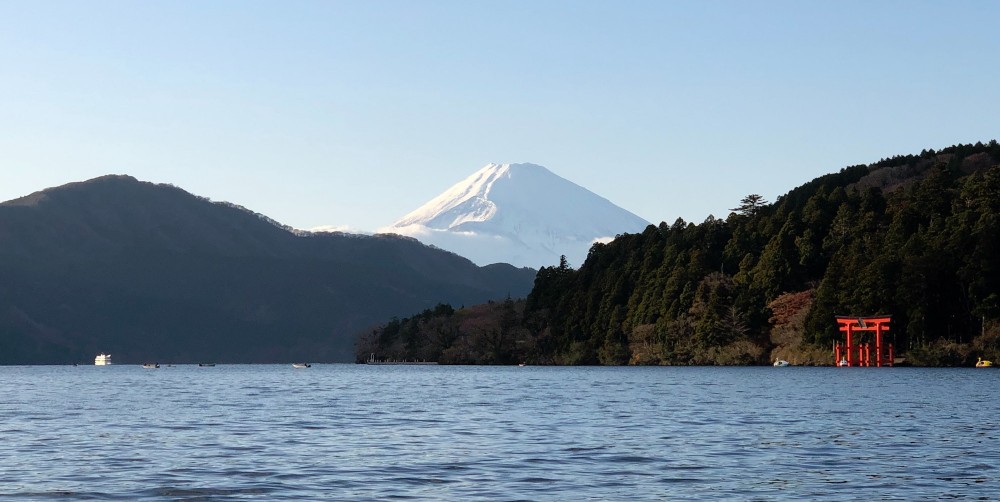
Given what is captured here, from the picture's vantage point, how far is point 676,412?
212 feet

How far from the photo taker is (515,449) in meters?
44.5

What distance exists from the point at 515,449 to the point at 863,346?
110294 mm

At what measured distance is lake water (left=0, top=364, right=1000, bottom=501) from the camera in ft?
111

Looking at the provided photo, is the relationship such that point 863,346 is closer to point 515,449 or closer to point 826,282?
point 826,282

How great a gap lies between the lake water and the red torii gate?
67025 millimetres

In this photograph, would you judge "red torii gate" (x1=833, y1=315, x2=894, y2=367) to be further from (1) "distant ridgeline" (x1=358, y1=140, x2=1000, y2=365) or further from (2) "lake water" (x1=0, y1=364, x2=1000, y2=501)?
(2) "lake water" (x1=0, y1=364, x2=1000, y2=501)

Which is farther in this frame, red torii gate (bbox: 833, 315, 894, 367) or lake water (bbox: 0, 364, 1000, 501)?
red torii gate (bbox: 833, 315, 894, 367)

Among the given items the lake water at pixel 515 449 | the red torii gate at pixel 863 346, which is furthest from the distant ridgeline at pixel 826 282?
the lake water at pixel 515 449

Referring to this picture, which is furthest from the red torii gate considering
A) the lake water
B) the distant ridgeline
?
the lake water

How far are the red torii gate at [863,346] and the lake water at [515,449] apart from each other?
2639 inches

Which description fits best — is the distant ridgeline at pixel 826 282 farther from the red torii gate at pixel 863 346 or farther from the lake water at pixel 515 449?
the lake water at pixel 515 449

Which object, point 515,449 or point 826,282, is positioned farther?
point 826,282

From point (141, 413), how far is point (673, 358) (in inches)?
4748

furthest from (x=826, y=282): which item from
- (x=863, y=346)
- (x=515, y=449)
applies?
(x=515, y=449)
